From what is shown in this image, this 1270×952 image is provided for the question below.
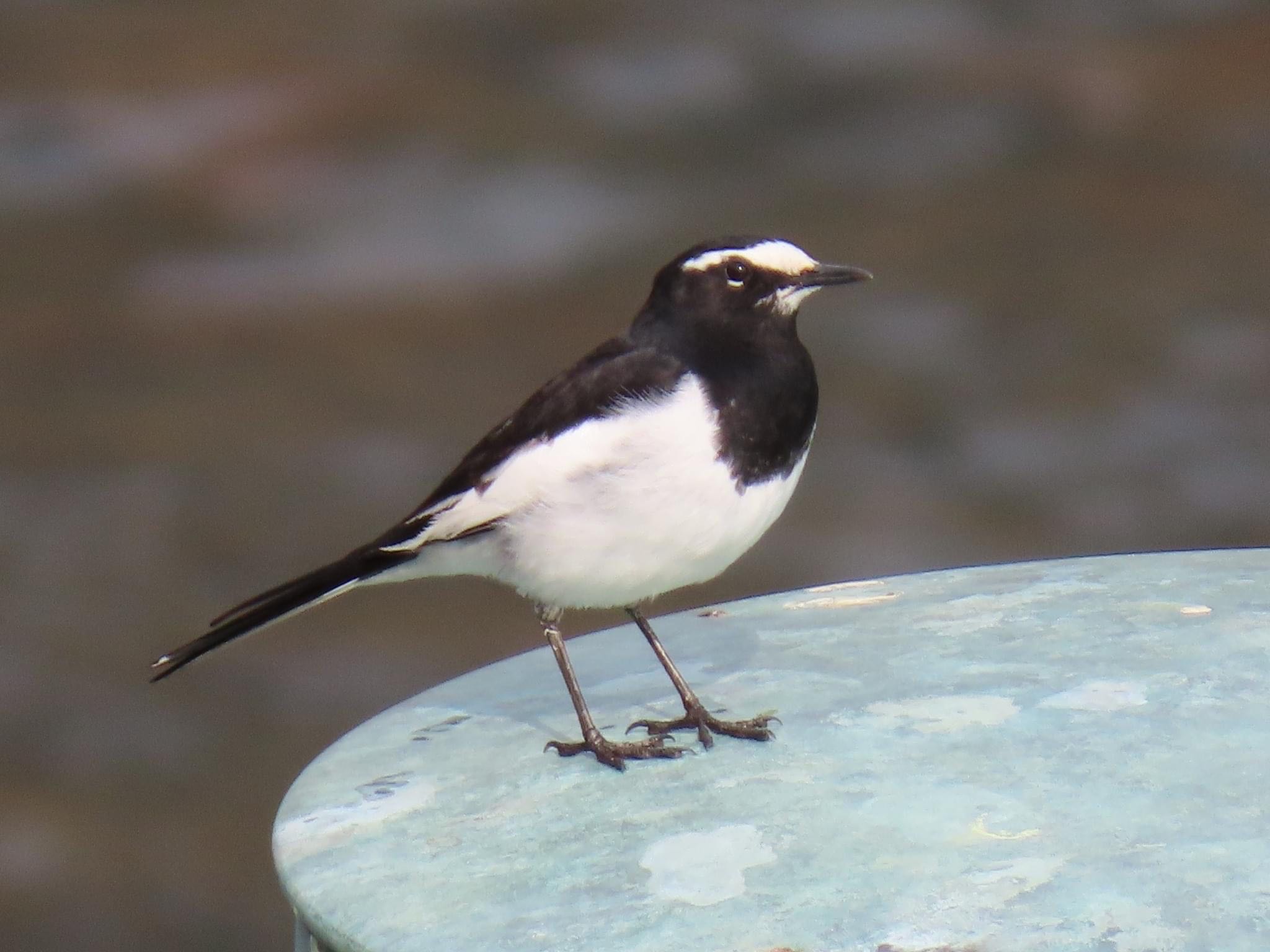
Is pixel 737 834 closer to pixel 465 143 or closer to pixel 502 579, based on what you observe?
pixel 502 579

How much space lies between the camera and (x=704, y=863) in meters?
2.27

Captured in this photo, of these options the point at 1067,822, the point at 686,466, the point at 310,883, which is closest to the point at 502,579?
the point at 686,466

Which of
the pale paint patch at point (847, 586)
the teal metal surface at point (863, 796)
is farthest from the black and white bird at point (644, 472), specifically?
the pale paint patch at point (847, 586)

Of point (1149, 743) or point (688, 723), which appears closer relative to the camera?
point (1149, 743)

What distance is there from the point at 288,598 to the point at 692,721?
29.1 inches

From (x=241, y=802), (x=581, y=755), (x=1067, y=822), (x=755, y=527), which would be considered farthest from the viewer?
(x=241, y=802)

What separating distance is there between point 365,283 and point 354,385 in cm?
34

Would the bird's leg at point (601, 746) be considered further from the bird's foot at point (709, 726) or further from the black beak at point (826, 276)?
the black beak at point (826, 276)

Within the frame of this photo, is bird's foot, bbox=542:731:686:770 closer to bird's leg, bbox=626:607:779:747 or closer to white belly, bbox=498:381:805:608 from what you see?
bird's leg, bbox=626:607:779:747

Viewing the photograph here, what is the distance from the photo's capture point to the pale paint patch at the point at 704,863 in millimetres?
2183

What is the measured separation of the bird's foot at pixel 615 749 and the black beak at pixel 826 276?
807 millimetres

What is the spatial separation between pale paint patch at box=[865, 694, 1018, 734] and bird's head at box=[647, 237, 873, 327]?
A: 742 millimetres

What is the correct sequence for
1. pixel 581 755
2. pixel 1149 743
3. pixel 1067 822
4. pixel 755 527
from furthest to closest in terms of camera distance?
pixel 755 527 < pixel 581 755 < pixel 1149 743 < pixel 1067 822

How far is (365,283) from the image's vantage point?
6.29 metres
